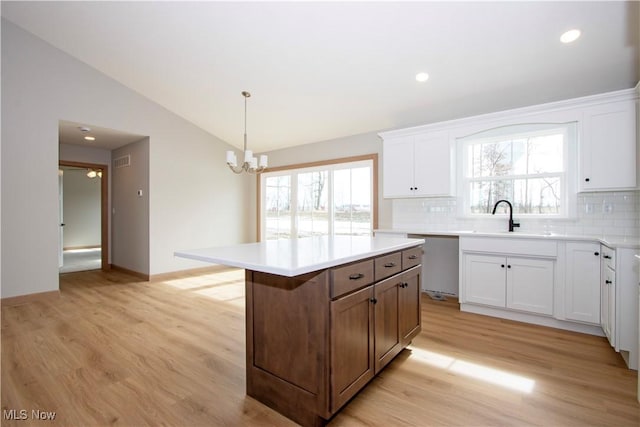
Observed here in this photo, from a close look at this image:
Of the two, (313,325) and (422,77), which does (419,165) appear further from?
(313,325)

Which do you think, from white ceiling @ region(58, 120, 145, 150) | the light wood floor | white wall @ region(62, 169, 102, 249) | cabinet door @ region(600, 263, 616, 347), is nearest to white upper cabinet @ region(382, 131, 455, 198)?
the light wood floor

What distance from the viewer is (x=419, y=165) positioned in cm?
395

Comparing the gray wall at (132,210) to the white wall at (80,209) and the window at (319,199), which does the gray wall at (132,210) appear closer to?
A: the window at (319,199)

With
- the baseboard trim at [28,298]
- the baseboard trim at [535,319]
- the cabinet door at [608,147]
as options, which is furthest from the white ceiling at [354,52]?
the baseboard trim at [28,298]

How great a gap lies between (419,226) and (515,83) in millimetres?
1998

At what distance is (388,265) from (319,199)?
11.8 ft

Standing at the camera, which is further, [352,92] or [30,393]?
[352,92]

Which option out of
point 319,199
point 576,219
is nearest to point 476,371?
point 576,219

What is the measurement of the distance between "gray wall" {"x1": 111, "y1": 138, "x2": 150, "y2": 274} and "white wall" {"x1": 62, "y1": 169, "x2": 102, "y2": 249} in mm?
4527

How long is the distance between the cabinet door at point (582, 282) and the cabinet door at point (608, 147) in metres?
0.64

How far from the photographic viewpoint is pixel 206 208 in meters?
5.88

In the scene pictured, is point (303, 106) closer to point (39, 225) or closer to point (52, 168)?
point (52, 168)

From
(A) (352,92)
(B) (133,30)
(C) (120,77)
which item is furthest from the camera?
(C) (120,77)

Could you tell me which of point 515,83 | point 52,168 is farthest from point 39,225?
point 515,83
